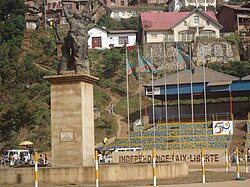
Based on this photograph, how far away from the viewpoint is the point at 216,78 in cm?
5291

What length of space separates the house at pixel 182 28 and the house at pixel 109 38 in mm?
2614

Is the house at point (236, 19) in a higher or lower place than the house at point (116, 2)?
lower

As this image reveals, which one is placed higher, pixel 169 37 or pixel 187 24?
pixel 187 24

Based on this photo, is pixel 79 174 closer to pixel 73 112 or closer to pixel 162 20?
pixel 73 112

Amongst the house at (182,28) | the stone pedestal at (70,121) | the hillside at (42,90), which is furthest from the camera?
the house at (182,28)

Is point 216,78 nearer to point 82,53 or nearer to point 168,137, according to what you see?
point 168,137

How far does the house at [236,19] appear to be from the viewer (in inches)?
3420

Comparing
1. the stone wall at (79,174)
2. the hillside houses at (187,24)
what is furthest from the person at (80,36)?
the hillside houses at (187,24)

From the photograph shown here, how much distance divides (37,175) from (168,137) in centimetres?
2934

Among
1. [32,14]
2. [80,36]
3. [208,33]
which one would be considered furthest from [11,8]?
[80,36]

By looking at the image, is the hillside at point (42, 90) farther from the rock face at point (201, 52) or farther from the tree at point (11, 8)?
the rock face at point (201, 52)

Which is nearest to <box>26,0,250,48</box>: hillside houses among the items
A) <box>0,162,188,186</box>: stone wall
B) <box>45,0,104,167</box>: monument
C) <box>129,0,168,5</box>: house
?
<box>129,0,168,5</box>: house

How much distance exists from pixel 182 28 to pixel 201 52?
729 cm

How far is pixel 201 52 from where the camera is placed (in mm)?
81062
